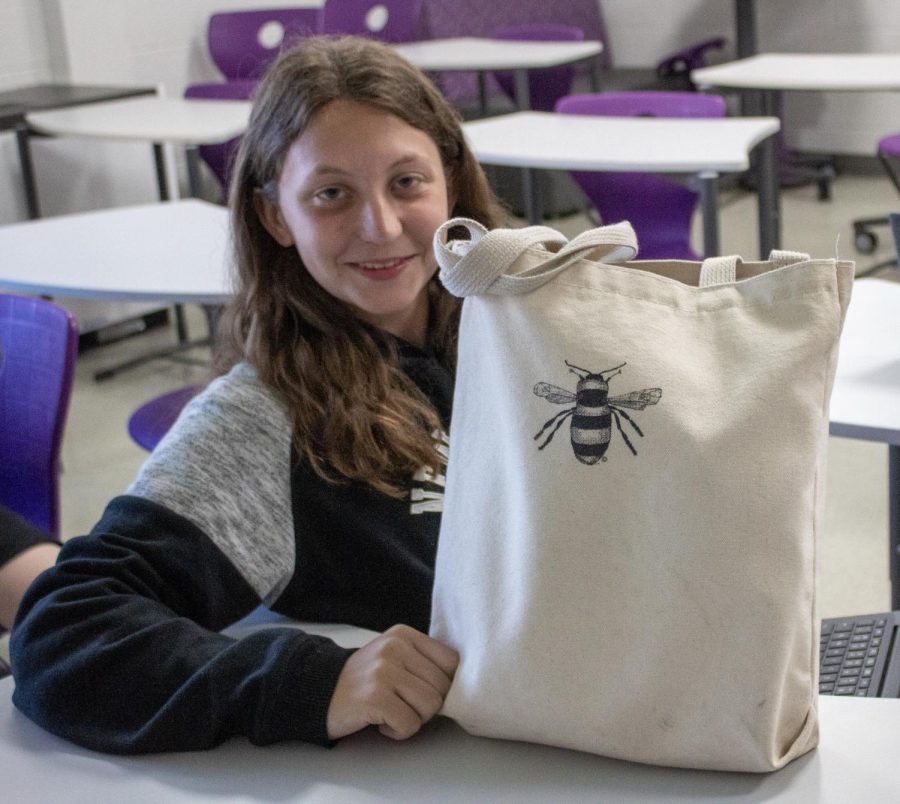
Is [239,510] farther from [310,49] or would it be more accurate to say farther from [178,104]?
[178,104]

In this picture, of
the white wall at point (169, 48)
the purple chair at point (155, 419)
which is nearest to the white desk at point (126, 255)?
the purple chair at point (155, 419)

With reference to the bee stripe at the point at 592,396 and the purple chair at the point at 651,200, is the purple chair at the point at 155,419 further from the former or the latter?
the bee stripe at the point at 592,396

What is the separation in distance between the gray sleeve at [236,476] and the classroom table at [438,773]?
185 millimetres

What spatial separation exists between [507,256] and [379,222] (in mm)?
424

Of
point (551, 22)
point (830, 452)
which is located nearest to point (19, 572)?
point (830, 452)

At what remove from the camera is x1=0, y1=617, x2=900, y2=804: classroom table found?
2.60 feet

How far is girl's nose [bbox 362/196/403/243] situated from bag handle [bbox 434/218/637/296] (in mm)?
379

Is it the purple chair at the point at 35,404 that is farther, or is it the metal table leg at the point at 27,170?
the metal table leg at the point at 27,170

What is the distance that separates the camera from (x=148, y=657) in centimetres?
93

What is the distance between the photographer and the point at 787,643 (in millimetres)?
750

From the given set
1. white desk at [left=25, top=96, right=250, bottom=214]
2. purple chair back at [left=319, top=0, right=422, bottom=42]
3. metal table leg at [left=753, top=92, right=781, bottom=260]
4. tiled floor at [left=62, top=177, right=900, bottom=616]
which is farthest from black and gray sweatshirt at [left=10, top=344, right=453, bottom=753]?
purple chair back at [left=319, top=0, right=422, bottom=42]

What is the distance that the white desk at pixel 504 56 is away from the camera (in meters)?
4.74

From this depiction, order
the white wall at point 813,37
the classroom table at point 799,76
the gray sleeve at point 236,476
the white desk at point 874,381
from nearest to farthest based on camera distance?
the gray sleeve at point 236,476 < the white desk at point 874,381 < the classroom table at point 799,76 < the white wall at point 813,37

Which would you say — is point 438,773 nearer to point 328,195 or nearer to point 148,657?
point 148,657
